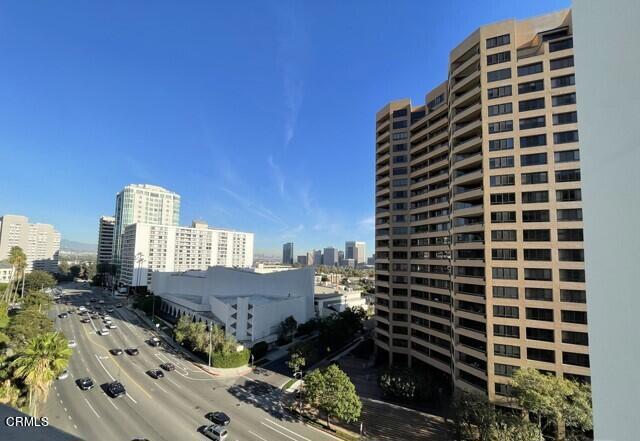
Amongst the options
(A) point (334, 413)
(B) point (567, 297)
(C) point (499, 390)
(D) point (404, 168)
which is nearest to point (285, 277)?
(D) point (404, 168)

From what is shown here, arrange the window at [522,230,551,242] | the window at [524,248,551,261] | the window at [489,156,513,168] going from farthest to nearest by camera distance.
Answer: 1. the window at [489,156,513,168]
2. the window at [522,230,551,242]
3. the window at [524,248,551,261]

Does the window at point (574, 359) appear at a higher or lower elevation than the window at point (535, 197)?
lower

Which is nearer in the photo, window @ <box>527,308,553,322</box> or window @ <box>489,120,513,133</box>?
window @ <box>527,308,553,322</box>

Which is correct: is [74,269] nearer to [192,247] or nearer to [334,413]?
[192,247]

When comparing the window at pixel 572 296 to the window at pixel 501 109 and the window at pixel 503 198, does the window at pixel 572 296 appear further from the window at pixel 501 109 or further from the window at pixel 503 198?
the window at pixel 501 109

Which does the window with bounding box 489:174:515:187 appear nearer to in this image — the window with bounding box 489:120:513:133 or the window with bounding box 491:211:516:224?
the window with bounding box 491:211:516:224

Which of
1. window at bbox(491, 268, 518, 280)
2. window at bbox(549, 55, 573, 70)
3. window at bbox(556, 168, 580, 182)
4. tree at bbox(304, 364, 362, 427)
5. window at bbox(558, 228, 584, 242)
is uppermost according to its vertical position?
window at bbox(549, 55, 573, 70)

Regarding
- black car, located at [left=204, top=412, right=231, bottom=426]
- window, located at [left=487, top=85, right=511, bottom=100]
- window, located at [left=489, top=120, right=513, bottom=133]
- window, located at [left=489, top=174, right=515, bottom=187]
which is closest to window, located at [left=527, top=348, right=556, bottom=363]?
window, located at [left=489, top=174, right=515, bottom=187]

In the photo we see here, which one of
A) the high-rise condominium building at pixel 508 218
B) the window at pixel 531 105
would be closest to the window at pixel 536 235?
the high-rise condominium building at pixel 508 218
